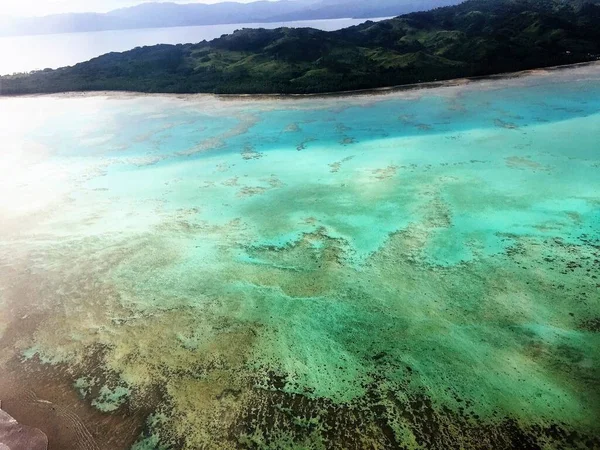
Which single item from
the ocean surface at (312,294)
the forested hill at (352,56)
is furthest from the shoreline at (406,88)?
the ocean surface at (312,294)

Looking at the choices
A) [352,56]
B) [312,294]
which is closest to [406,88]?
[352,56]

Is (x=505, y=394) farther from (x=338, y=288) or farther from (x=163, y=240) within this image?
(x=163, y=240)

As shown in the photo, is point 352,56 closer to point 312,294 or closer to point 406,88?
point 406,88

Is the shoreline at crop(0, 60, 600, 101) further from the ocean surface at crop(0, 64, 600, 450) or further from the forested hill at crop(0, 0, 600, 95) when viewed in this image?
the ocean surface at crop(0, 64, 600, 450)

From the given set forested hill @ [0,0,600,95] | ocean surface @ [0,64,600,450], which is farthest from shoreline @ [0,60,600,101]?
ocean surface @ [0,64,600,450]

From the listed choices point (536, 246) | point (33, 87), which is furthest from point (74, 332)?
point (33, 87)
